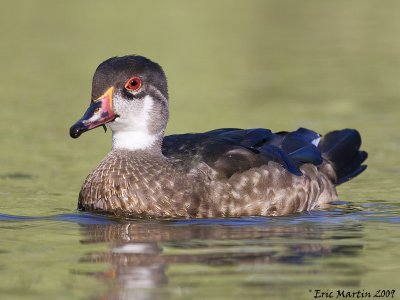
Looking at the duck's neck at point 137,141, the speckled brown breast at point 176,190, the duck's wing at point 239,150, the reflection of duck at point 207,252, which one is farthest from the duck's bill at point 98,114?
the reflection of duck at point 207,252

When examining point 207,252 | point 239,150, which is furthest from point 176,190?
point 207,252

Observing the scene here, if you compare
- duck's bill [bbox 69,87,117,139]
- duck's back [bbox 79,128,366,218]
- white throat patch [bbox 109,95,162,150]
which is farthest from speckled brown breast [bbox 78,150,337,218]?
duck's bill [bbox 69,87,117,139]

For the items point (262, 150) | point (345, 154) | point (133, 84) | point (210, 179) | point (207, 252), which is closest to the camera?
point (207, 252)

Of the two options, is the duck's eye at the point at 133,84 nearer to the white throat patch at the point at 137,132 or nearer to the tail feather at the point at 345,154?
the white throat patch at the point at 137,132

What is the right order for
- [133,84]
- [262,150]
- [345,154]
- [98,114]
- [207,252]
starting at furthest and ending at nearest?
[345,154] < [262,150] < [133,84] < [98,114] < [207,252]

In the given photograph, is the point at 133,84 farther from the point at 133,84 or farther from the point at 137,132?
the point at 137,132

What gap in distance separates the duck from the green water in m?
0.33

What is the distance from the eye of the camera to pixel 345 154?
14031 mm

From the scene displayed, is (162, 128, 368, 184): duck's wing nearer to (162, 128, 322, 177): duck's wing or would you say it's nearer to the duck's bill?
(162, 128, 322, 177): duck's wing

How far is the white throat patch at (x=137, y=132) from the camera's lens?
39.7 feet

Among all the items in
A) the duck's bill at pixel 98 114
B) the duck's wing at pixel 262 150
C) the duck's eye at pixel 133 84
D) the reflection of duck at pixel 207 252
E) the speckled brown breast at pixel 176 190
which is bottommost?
the reflection of duck at pixel 207 252

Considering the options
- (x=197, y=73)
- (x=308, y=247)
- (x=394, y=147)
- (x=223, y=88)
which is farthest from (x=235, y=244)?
(x=197, y=73)

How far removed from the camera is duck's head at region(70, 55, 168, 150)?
11781mm

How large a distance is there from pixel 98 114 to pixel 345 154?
12.3ft
